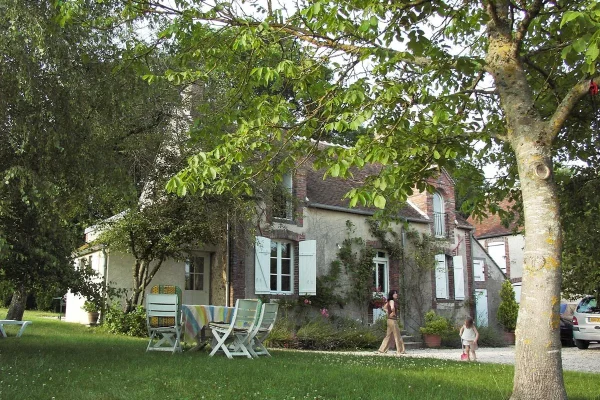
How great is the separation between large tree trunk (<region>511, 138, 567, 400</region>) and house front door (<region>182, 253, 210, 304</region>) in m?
13.9

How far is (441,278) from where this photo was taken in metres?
22.2

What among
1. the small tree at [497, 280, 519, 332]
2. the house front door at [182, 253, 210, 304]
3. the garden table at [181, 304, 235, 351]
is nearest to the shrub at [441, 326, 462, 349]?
the small tree at [497, 280, 519, 332]

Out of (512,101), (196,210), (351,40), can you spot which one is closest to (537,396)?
(512,101)

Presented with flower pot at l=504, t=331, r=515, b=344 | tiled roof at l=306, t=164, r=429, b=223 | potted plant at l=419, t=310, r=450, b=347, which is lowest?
flower pot at l=504, t=331, r=515, b=344

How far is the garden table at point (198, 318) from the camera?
34.3 feet

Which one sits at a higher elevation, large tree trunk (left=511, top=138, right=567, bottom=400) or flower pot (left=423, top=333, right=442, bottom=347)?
large tree trunk (left=511, top=138, right=567, bottom=400)

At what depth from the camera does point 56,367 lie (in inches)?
306

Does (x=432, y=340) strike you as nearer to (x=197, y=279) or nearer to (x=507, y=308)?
(x=507, y=308)

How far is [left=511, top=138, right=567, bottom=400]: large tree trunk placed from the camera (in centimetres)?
511

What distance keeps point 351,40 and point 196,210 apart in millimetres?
9091

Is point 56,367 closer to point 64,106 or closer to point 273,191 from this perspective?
point 64,106

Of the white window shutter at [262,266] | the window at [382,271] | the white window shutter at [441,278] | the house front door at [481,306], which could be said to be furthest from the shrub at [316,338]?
the house front door at [481,306]

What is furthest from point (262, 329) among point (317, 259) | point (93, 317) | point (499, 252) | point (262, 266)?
point (499, 252)

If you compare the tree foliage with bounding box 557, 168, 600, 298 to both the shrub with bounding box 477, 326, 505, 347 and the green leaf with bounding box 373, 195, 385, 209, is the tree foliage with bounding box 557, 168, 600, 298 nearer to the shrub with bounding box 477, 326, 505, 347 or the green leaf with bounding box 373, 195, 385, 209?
the green leaf with bounding box 373, 195, 385, 209
